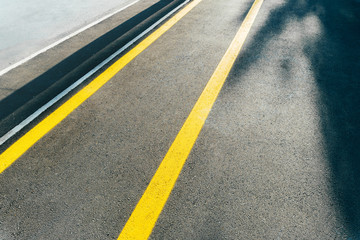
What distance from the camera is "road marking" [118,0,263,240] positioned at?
6.00 feet

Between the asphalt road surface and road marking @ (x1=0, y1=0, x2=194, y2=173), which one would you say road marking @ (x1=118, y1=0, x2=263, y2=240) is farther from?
road marking @ (x1=0, y1=0, x2=194, y2=173)

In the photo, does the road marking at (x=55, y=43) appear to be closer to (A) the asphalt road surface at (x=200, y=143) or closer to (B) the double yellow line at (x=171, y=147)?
(A) the asphalt road surface at (x=200, y=143)

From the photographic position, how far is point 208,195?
1998 millimetres

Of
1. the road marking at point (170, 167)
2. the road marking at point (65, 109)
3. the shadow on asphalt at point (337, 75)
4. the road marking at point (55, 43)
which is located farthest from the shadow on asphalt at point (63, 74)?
the shadow on asphalt at point (337, 75)

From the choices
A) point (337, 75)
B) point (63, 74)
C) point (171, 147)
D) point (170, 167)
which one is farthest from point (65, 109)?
point (337, 75)

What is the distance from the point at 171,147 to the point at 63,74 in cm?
223

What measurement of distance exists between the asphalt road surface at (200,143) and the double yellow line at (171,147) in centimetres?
6

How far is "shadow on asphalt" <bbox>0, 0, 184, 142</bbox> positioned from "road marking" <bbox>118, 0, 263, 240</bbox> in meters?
1.85

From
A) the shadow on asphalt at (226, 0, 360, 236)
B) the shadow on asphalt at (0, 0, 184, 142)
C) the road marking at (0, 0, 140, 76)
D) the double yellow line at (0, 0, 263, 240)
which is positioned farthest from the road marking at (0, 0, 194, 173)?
the shadow on asphalt at (226, 0, 360, 236)

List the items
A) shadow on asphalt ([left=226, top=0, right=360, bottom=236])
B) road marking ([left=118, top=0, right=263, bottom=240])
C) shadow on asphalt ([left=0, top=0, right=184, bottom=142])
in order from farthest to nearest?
shadow on asphalt ([left=0, top=0, right=184, bottom=142]) → shadow on asphalt ([left=226, top=0, right=360, bottom=236]) → road marking ([left=118, top=0, right=263, bottom=240])

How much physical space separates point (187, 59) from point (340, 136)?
238cm

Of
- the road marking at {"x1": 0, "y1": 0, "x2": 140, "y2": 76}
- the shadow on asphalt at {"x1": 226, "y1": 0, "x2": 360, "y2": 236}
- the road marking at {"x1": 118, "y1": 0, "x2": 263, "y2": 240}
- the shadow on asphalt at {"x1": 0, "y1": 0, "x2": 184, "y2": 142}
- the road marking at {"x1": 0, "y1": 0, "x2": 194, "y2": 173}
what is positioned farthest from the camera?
the road marking at {"x1": 0, "y1": 0, "x2": 140, "y2": 76}

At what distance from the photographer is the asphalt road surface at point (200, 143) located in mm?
1854

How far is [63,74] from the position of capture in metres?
3.55
